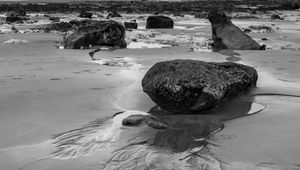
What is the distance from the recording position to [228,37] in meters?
12.9

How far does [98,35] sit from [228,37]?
12.5 ft

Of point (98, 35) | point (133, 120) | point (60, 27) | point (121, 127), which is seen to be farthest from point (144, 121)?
point (60, 27)

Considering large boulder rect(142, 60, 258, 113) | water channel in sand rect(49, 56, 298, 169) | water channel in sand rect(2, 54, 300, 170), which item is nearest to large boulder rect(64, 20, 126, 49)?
water channel in sand rect(49, 56, 298, 169)

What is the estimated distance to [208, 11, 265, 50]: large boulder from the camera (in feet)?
39.2

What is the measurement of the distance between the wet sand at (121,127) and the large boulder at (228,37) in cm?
353

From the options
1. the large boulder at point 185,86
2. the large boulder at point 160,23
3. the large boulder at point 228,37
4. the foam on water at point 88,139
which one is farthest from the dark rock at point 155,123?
the large boulder at point 160,23

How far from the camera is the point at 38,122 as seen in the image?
16.4ft

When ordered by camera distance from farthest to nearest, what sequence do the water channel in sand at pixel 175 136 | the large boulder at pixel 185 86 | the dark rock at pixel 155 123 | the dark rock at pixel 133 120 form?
1. the large boulder at pixel 185 86
2. the dark rock at pixel 133 120
3. the dark rock at pixel 155 123
4. the water channel in sand at pixel 175 136

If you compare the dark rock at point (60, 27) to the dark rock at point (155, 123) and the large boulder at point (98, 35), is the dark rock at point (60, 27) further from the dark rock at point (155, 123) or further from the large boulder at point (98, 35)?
the dark rock at point (155, 123)

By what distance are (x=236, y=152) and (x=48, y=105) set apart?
2.71 meters

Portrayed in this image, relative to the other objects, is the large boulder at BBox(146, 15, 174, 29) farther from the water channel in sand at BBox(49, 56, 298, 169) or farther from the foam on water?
the foam on water

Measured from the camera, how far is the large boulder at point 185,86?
17.3 feet

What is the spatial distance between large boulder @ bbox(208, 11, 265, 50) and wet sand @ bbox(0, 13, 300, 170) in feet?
11.6

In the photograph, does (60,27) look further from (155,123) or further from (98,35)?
(155,123)
